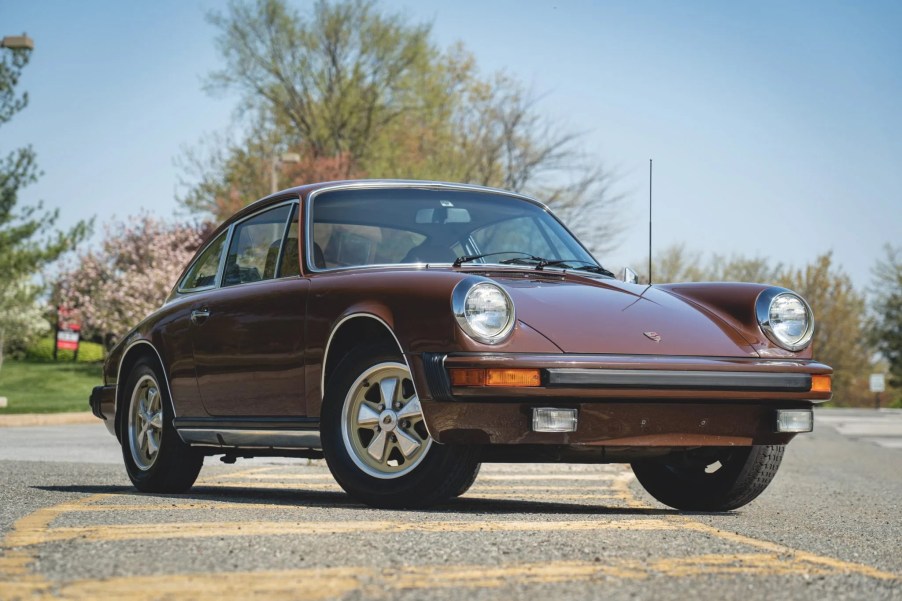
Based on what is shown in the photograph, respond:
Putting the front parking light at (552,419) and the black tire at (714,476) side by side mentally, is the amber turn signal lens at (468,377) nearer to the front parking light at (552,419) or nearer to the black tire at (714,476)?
the front parking light at (552,419)

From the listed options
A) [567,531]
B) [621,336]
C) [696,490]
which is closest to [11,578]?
[567,531]

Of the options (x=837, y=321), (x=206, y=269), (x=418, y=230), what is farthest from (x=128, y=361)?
Result: (x=837, y=321)

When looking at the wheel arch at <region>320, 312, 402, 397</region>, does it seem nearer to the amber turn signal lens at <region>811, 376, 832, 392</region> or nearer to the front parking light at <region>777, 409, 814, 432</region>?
the front parking light at <region>777, 409, 814, 432</region>

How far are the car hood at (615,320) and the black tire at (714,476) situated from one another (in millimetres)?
643

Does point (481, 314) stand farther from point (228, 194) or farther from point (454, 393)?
point (228, 194)

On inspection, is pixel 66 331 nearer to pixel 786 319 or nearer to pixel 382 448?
pixel 382 448

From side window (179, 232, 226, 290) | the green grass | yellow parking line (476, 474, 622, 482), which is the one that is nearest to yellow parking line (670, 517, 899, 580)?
side window (179, 232, 226, 290)

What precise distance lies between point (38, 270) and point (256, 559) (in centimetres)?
3520

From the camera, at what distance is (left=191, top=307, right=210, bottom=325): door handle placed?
7.34 metres

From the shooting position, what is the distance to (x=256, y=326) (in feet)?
22.4

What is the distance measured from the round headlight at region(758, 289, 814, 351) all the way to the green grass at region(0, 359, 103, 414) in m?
21.1

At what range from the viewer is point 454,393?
5.45 meters

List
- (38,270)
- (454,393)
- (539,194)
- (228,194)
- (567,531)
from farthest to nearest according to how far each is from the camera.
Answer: (228,194) → (539,194) → (38,270) → (454,393) → (567,531)

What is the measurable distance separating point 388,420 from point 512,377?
2.32 feet
